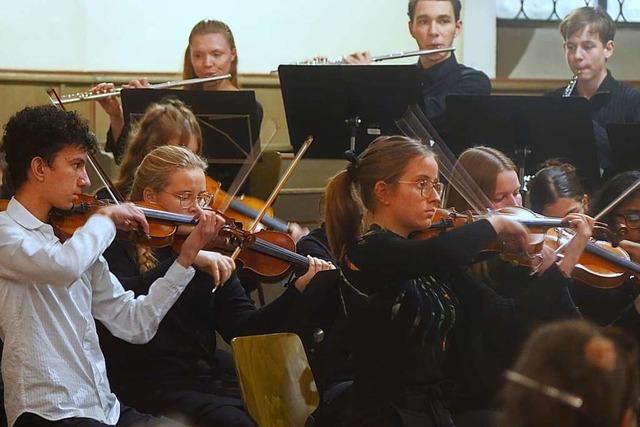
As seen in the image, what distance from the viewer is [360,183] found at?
2.47 meters

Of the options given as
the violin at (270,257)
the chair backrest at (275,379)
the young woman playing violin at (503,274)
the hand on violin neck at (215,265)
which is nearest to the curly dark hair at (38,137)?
the hand on violin neck at (215,265)

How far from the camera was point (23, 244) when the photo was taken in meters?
2.12

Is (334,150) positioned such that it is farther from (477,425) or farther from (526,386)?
(526,386)

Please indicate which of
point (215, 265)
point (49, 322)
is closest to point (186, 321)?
point (215, 265)

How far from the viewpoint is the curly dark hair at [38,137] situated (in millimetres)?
2230

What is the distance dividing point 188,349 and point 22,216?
617 millimetres

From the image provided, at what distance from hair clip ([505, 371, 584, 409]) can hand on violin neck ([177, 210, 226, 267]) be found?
54.5 inches

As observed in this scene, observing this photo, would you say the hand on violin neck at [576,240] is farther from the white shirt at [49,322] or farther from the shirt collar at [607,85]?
the shirt collar at [607,85]

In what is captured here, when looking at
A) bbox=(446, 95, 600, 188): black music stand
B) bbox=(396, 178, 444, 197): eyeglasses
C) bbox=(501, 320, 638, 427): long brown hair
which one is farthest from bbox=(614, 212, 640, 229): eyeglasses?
bbox=(501, 320, 638, 427): long brown hair

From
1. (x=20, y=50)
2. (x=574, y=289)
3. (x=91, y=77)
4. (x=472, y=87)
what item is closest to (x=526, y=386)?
(x=574, y=289)

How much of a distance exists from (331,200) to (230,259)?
276mm

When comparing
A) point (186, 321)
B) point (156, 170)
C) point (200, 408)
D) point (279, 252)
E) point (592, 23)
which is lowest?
point (200, 408)

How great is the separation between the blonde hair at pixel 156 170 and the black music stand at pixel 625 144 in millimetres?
1243

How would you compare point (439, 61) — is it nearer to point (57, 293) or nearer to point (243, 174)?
point (243, 174)
